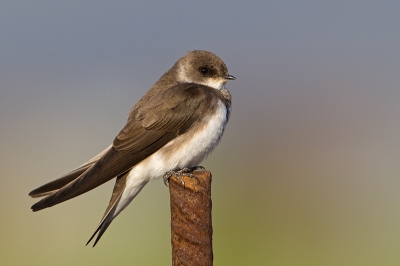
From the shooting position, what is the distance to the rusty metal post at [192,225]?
223 cm

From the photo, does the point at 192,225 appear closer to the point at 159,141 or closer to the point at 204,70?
the point at 159,141

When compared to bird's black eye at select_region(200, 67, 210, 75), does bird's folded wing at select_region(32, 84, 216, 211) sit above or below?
below

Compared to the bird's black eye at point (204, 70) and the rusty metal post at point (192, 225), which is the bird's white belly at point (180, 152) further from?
the rusty metal post at point (192, 225)

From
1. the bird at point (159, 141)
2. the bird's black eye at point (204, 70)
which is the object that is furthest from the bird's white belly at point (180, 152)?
the bird's black eye at point (204, 70)

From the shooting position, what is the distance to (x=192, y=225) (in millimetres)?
2275

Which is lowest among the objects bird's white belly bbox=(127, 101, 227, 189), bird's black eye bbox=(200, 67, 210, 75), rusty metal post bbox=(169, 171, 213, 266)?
rusty metal post bbox=(169, 171, 213, 266)

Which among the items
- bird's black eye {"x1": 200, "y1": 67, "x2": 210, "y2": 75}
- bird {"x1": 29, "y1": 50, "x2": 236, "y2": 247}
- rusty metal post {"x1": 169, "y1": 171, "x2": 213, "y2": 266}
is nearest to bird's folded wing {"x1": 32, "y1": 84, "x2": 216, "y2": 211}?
bird {"x1": 29, "y1": 50, "x2": 236, "y2": 247}

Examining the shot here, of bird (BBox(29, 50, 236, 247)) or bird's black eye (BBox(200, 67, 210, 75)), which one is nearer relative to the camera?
bird (BBox(29, 50, 236, 247))

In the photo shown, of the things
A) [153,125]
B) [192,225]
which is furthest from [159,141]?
[192,225]

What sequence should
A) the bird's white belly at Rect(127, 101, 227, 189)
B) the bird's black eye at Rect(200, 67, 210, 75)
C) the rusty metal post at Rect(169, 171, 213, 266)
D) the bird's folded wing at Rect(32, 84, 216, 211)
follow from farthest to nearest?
the bird's black eye at Rect(200, 67, 210, 75), the bird's white belly at Rect(127, 101, 227, 189), the bird's folded wing at Rect(32, 84, 216, 211), the rusty metal post at Rect(169, 171, 213, 266)

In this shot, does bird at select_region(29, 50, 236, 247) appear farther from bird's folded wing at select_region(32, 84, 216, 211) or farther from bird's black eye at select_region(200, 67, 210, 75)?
bird's black eye at select_region(200, 67, 210, 75)

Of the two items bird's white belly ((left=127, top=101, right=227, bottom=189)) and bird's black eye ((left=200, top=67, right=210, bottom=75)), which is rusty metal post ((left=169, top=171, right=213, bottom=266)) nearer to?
bird's white belly ((left=127, top=101, right=227, bottom=189))

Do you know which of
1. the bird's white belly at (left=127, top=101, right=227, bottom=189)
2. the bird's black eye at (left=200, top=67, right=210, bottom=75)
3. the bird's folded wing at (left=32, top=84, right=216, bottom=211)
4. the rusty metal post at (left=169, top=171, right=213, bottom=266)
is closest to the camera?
the rusty metal post at (left=169, top=171, right=213, bottom=266)

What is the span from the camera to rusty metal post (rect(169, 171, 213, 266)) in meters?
2.23
